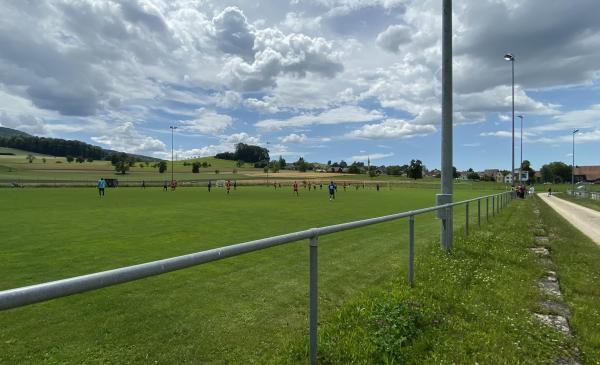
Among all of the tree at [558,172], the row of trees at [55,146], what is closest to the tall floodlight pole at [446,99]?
the tree at [558,172]

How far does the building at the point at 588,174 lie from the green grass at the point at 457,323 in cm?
18285

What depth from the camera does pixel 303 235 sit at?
339 centimetres

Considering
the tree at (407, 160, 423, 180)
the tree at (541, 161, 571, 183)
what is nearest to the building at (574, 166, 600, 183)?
the tree at (541, 161, 571, 183)

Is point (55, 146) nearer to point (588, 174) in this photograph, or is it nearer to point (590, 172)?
point (588, 174)

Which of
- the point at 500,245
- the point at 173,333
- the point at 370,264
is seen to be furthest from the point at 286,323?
the point at 500,245

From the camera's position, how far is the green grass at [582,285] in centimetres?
420

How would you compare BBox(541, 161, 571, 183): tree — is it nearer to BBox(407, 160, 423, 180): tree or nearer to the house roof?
the house roof

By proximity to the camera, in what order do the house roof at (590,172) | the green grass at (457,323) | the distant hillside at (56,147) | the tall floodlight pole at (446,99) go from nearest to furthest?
1. the green grass at (457,323)
2. the tall floodlight pole at (446,99)
3. the house roof at (590,172)
4. the distant hillside at (56,147)

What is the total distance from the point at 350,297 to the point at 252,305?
4.58 feet

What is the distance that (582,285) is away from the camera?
20.7ft

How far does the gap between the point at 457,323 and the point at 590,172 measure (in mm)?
193036

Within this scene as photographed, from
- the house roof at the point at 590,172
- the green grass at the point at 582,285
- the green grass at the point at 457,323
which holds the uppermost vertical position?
the house roof at the point at 590,172

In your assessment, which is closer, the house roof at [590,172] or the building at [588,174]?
the building at [588,174]

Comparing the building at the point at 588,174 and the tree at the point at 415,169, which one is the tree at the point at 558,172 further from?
the tree at the point at 415,169
